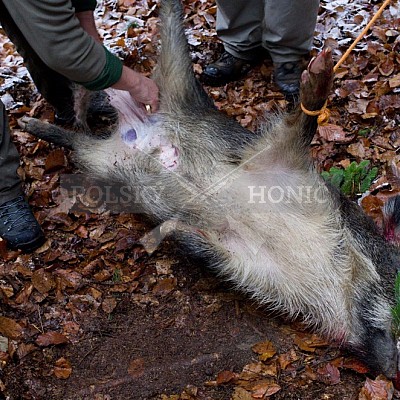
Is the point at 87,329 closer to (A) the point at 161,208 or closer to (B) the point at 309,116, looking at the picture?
(A) the point at 161,208

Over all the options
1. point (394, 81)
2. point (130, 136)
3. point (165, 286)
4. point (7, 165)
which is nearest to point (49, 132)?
point (7, 165)

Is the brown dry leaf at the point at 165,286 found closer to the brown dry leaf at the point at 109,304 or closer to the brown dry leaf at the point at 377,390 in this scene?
the brown dry leaf at the point at 109,304

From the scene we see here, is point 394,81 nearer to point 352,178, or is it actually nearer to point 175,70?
point 352,178

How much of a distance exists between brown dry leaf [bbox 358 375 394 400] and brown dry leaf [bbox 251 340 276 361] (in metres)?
0.52

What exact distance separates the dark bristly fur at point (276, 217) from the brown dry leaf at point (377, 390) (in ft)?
0.22

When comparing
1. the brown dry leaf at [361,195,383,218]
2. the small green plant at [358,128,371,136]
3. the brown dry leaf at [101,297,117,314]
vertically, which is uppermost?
the small green plant at [358,128,371,136]

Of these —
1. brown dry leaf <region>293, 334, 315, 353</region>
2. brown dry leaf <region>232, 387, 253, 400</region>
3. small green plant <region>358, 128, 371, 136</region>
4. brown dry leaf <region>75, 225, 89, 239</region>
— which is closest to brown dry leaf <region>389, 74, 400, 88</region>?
small green plant <region>358, 128, 371, 136</region>

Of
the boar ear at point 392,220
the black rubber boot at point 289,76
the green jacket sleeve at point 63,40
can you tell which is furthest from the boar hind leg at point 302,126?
the black rubber boot at point 289,76

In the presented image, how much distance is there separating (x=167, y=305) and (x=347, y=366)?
1.10m

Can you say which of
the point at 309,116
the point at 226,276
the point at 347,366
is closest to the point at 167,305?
the point at 226,276

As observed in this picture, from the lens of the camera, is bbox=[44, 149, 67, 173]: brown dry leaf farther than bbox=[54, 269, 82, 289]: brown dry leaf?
Yes

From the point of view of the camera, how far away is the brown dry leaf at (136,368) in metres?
2.97

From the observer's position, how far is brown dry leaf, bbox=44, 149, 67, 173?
416cm

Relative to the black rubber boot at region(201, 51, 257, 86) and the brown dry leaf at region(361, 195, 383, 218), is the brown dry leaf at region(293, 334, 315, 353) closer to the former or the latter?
the brown dry leaf at region(361, 195, 383, 218)
